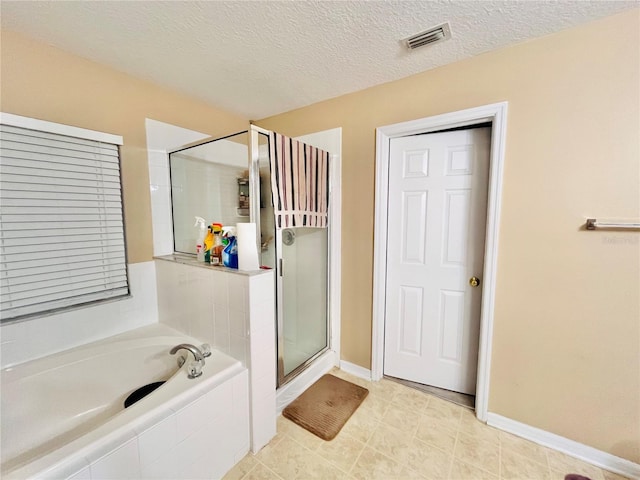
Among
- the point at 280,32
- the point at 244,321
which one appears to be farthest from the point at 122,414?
the point at 280,32

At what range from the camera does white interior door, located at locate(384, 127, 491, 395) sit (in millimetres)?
1701

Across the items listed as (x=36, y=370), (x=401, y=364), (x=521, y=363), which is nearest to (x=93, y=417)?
(x=36, y=370)

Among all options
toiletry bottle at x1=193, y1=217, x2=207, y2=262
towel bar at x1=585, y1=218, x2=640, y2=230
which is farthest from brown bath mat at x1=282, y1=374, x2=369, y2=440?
towel bar at x1=585, y1=218, x2=640, y2=230

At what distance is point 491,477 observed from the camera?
1.28m

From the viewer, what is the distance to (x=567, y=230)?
1340 millimetres

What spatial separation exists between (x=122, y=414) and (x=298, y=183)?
1.45 meters

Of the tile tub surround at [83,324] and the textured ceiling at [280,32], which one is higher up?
the textured ceiling at [280,32]

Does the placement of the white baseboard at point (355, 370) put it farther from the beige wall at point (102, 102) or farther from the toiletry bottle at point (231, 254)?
the beige wall at point (102, 102)

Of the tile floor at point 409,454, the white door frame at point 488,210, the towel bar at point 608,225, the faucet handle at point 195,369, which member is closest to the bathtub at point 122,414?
the faucet handle at point 195,369

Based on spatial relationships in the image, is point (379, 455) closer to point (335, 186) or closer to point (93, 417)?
point (93, 417)

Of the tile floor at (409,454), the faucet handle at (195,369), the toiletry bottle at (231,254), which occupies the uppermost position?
the toiletry bottle at (231,254)

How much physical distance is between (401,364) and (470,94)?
2.00 metres

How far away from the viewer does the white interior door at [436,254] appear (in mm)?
1701

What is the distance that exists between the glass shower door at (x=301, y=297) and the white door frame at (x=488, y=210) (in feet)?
1.55
